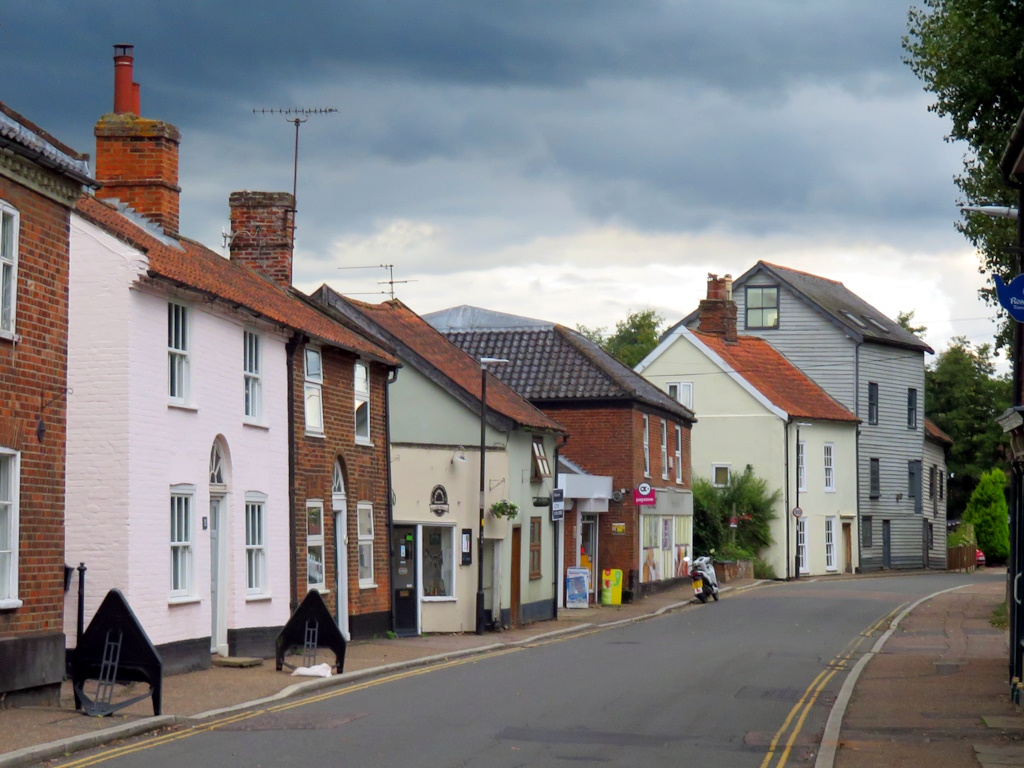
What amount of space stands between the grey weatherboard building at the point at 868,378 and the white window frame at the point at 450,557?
34570 mm

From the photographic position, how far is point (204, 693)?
17.6 meters

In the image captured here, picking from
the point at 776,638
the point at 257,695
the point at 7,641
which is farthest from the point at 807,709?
the point at 776,638

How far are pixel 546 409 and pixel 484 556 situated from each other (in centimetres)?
1110

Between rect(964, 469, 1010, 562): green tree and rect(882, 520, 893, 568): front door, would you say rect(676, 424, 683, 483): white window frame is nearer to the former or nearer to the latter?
rect(882, 520, 893, 568): front door

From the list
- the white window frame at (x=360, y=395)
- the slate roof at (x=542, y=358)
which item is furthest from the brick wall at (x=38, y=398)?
the slate roof at (x=542, y=358)

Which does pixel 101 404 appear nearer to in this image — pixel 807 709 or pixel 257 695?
pixel 257 695

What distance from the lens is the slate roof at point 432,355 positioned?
3300 cm

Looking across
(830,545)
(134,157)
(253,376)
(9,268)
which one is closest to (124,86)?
(134,157)

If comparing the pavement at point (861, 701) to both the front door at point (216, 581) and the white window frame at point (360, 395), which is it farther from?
the white window frame at point (360, 395)

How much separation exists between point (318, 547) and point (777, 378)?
37.4 meters

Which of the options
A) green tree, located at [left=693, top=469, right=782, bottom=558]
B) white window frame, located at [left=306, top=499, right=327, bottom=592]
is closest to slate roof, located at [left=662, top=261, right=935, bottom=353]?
green tree, located at [left=693, top=469, right=782, bottom=558]

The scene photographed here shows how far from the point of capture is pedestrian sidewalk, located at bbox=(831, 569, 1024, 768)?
42.9 feet

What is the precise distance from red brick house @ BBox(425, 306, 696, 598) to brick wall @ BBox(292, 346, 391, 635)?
11.9m

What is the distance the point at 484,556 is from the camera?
32406 millimetres
